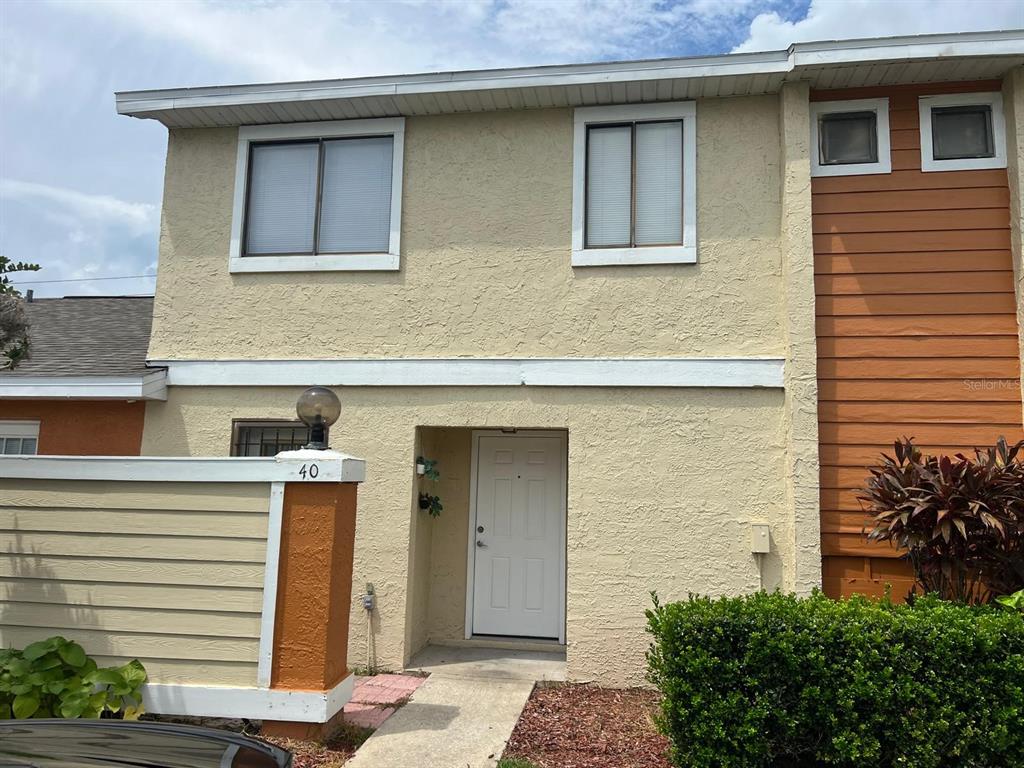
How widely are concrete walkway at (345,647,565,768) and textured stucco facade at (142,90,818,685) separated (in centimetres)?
45

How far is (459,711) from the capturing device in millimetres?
5770

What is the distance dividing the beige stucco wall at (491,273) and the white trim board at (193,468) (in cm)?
233

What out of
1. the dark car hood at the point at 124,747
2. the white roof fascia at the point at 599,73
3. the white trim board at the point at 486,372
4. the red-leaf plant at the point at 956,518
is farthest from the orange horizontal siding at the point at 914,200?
the dark car hood at the point at 124,747

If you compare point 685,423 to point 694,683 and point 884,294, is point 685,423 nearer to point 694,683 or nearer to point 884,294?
point 884,294

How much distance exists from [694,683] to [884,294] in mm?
4043

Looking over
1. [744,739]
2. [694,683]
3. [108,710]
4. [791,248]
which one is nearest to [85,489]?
[108,710]

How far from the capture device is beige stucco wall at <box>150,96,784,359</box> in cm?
700

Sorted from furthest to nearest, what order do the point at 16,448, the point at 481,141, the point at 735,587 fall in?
the point at 16,448
the point at 481,141
the point at 735,587

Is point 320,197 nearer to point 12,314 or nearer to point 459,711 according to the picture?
point 12,314

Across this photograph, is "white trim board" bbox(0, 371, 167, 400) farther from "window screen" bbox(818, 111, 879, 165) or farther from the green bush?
"window screen" bbox(818, 111, 879, 165)

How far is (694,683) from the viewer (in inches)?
185

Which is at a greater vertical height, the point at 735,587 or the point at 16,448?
the point at 16,448

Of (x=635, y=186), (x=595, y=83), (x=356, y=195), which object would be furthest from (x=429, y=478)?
(x=595, y=83)

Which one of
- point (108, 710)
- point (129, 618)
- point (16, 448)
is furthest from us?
point (16, 448)
